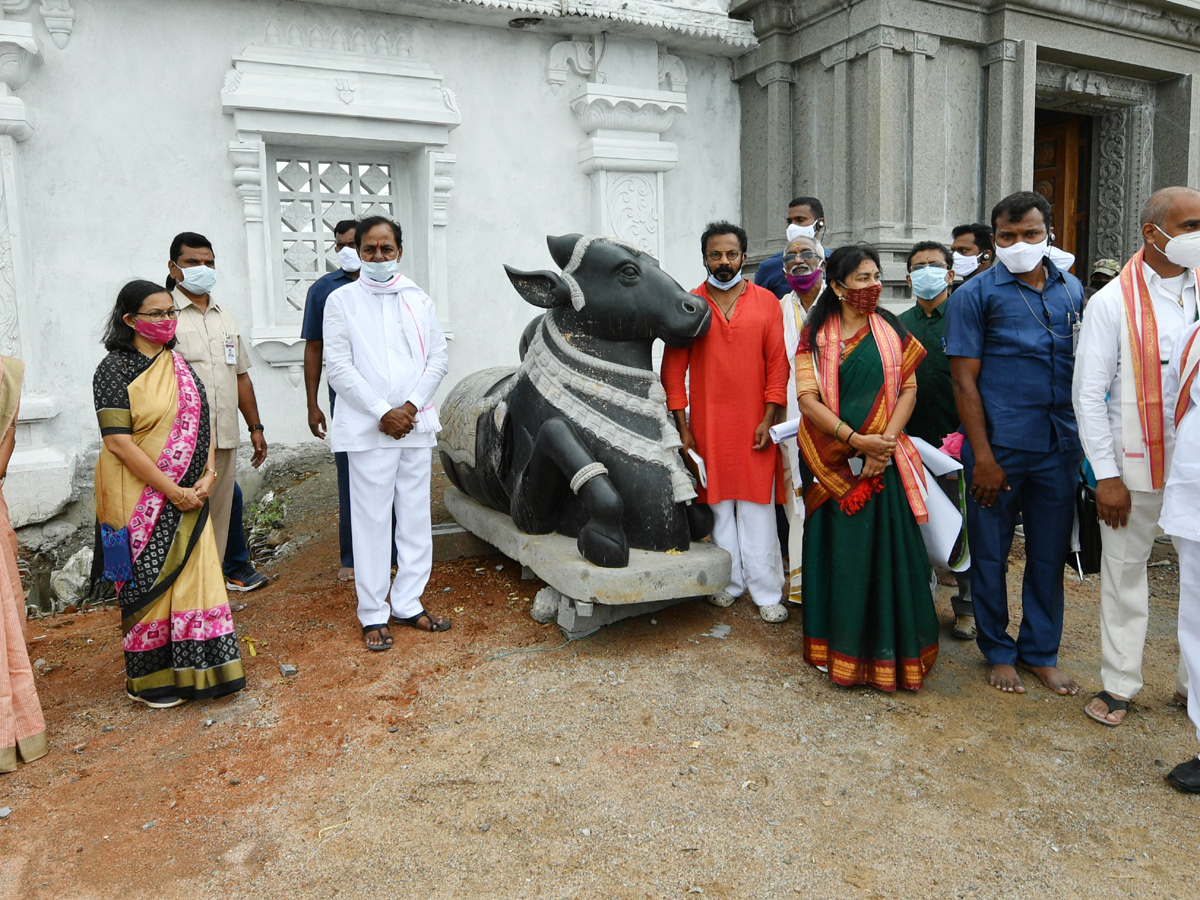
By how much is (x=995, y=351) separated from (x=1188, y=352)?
63 centimetres

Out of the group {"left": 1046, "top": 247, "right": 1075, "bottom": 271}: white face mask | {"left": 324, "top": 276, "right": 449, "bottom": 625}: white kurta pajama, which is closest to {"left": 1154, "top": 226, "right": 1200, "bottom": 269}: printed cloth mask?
{"left": 1046, "top": 247, "right": 1075, "bottom": 271}: white face mask

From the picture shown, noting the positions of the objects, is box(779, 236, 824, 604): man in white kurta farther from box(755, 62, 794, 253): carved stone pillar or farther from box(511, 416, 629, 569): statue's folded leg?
box(755, 62, 794, 253): carved stone pillar

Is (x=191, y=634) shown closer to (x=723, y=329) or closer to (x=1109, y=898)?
(x=723, y=329)

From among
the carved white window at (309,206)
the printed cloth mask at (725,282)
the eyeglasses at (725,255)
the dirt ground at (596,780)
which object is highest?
the carved white window at (309,206)

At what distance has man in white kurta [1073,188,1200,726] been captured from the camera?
9.77 feet

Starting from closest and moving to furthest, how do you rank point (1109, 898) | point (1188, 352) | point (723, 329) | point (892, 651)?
point (1109, 898), point (1188, 352), point (892, 651), point (723, 329)

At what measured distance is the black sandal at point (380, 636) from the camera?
3838 mm

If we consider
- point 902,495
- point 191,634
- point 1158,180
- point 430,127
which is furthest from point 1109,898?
point 1158,180

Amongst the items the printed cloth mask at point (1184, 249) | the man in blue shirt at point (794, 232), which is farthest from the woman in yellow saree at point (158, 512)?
the printed cloth mask at point (1184, 249)

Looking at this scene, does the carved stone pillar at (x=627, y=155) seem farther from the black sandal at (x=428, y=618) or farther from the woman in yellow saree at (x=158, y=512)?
the woman in yellow saree at (x=158, y=512)

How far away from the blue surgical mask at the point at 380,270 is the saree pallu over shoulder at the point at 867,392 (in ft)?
5.93

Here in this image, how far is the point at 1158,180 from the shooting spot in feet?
30.5

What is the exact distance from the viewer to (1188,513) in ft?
8.84

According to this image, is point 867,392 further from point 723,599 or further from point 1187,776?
point 1187,776
